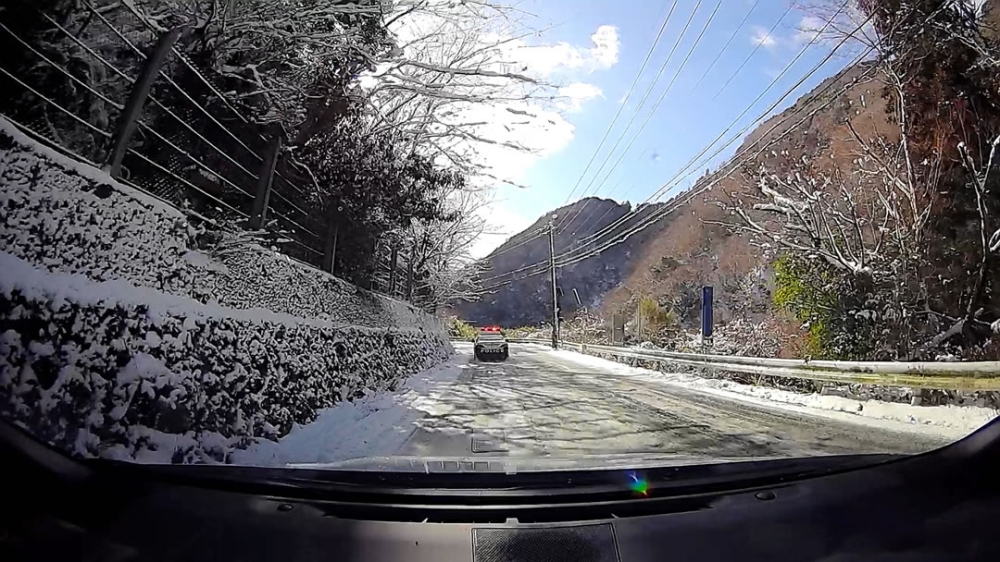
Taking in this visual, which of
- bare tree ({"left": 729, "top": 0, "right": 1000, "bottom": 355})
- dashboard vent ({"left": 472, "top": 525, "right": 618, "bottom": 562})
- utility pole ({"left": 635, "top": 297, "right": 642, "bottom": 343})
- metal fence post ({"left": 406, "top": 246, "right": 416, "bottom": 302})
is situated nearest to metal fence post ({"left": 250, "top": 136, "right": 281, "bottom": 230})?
dashboard vent ({"left": 472, "top": 525, "right": 618, "bottom": 562})

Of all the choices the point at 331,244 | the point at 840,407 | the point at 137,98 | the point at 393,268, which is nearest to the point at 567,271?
the point at 393,268

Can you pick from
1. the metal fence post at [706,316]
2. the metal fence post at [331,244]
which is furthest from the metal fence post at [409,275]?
the metal fence post at [706,316]

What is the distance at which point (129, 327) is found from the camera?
344cm

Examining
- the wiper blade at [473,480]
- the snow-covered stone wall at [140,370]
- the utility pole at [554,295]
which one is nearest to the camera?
the wiper blade at [473,480]

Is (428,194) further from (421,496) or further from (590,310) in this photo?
(421,496)

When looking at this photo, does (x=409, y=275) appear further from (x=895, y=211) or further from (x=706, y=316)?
(x=895, y=211)

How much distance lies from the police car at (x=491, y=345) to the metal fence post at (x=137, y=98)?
281 inches

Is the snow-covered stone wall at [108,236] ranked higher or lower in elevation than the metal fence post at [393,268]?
lower

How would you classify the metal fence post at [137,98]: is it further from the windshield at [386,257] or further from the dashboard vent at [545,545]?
the dashboard vent at [545,545]

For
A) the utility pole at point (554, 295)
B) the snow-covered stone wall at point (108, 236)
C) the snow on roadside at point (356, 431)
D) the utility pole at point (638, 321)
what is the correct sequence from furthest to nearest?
the utility pole at point (638, 321) < the utility pole at point (554, 295) < the snow on roadside at point (356, 431) < the snow-covered stone wall at point (108, 236)

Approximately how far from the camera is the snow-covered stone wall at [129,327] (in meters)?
2.79

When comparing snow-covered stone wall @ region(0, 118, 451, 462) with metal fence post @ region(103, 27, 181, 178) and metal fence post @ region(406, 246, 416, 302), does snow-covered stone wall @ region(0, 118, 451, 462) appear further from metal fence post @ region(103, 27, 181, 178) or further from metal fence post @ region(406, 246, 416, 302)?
metal fence post @ region(406, 246, 416, 302)

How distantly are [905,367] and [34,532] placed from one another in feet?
→ 24.2

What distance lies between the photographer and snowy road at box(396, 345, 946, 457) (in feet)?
12.8
